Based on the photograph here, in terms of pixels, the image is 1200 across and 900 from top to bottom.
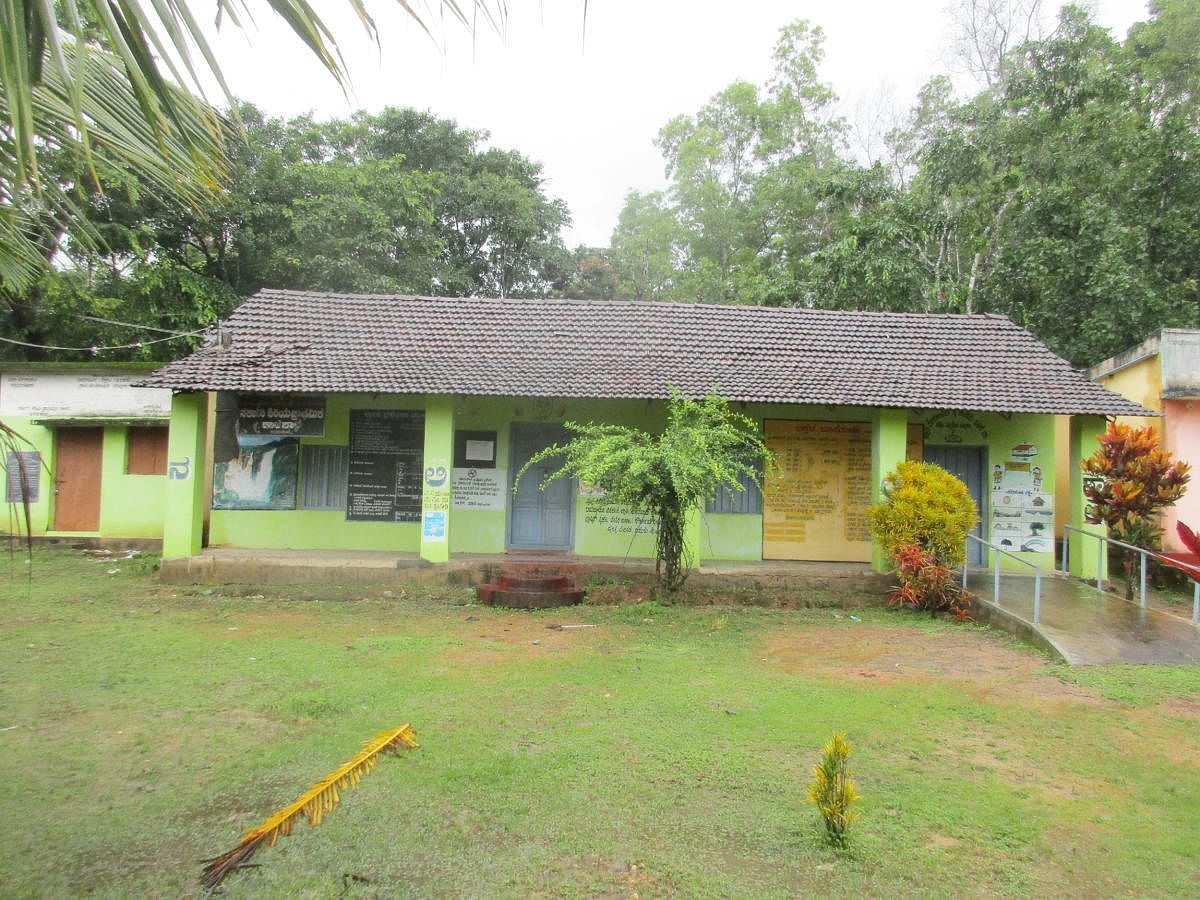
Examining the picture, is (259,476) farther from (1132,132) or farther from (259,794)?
(1132,132)

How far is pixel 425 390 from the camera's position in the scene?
32.3 ft

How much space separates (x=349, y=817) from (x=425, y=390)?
21.9 ft

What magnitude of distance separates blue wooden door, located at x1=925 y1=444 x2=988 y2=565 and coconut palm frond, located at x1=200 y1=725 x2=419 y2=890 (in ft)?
31.5

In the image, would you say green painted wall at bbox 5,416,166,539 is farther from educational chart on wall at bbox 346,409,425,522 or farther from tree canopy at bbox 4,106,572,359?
educational chart on wall at bbox 346,409,425,522

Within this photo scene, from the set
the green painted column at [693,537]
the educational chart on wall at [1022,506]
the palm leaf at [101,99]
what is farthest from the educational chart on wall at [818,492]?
the palm leaf at [101,99]

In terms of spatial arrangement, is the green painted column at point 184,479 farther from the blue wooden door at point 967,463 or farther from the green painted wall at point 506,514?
the blue wooden door at point 967,463

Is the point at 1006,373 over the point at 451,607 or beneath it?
over

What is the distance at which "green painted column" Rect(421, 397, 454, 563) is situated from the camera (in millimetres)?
10344

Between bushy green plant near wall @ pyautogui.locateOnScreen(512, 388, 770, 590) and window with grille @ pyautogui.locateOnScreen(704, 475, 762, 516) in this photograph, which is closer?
bushy green plant near wall @ pyautogui.locateOnScreen(512, 388, 770, 590)

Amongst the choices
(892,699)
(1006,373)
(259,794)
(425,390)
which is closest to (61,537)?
(425,390)

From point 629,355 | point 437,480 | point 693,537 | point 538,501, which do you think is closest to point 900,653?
point 693,537

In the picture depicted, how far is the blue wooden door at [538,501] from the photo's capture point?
11.8 meters

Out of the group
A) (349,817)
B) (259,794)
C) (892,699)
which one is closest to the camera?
(349,817)

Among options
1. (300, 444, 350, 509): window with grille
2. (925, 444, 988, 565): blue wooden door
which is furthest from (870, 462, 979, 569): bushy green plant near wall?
(300, 444, 350, 509): window with grille
